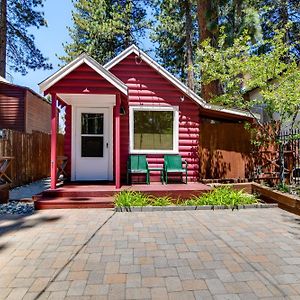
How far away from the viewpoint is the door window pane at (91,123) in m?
8.25

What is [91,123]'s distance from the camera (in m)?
8.27

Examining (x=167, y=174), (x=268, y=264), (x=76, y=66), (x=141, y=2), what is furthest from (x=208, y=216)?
(x=141, y=2)

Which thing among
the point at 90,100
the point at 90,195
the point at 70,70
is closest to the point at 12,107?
the point at 90,100

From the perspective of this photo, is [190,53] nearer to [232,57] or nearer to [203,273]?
[232,57]

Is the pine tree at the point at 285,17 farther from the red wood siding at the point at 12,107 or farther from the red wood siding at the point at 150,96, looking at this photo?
the red wood siding at the point at 12,107

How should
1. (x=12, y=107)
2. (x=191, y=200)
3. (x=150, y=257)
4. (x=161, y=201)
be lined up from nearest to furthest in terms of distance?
(x=150, y=257), (x=161, y=201), (x=191, y=200), (x=12, y=107)

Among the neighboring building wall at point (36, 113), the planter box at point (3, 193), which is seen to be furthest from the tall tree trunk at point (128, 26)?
the planter box at point (3, 193)

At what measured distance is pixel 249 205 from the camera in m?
6.21

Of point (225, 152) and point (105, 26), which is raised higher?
point (105, 26)

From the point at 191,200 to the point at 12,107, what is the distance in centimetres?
1278

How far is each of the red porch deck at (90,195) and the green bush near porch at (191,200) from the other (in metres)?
0.15

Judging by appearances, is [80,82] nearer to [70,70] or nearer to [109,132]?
[70,70]

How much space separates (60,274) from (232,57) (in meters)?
7.05

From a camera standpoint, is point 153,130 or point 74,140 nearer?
point 74,140
